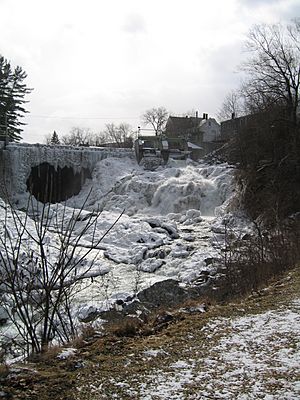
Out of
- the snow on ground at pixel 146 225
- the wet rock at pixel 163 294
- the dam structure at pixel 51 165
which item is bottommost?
the wet rock at pixel 163 294

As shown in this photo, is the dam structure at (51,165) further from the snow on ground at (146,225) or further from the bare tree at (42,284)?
the bare tree at (42,284)

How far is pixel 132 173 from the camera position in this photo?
2862 cm

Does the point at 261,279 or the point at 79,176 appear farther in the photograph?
the point at 79,176

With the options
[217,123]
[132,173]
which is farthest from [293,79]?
[217,123]

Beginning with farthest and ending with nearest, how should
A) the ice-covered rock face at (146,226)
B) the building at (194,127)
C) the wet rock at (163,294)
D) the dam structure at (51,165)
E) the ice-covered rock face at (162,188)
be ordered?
the building at (194,127), the dam structure at (51,165), the ice-covered rock face at (162,188), the ice-covered rock face at (146,226), the wet rock at (163,294)

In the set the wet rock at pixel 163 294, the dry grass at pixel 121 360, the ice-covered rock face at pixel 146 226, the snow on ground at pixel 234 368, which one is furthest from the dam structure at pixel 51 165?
the snow on ground at pixel 234 368

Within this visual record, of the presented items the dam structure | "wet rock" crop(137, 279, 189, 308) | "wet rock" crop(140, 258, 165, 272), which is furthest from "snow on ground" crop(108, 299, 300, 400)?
the dam structure

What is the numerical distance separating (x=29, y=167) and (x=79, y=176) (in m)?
3.46

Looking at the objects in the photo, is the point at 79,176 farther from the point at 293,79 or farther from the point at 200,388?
the point at 200,388

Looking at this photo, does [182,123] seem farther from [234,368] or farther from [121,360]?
[234,368]

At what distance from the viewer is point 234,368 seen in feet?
12.0

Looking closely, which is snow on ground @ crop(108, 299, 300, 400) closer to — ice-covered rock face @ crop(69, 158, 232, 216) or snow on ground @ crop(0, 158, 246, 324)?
snow on ground @ crop(0, 158, 246, 324)

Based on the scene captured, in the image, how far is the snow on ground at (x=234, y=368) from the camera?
3205 millimetres

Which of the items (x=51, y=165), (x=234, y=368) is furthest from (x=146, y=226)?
(x=234, y=368)
